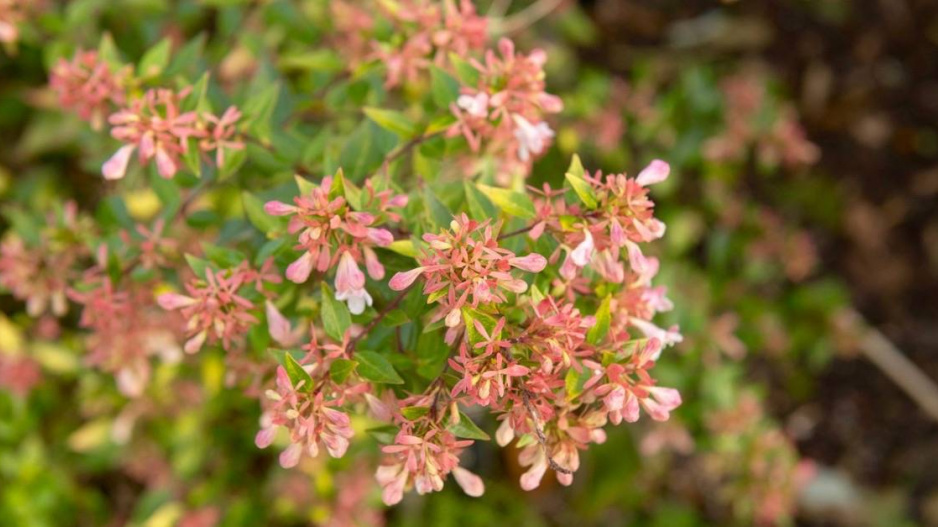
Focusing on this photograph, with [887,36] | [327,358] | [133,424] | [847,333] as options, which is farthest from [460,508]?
[887,36]

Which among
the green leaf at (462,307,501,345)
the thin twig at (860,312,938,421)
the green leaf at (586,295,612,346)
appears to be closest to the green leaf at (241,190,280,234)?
the green leaf at (462,307,501,345)

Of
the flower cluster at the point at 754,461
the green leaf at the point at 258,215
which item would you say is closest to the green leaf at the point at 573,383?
the green leaf at the point at 258,215

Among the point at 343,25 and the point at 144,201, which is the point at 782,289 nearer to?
the point at 343,25

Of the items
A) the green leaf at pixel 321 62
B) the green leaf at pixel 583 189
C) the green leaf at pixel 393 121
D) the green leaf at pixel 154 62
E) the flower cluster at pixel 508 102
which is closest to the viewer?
the green leaf at pixel 583 189

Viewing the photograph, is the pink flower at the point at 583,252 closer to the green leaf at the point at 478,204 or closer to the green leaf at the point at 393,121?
the green leaf at the point at 478,204

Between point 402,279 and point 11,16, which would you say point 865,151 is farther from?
point 11,16

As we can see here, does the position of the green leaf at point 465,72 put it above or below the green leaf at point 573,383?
above

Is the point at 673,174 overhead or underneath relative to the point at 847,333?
overhead
